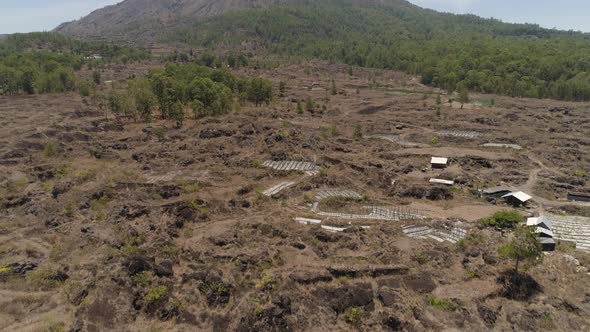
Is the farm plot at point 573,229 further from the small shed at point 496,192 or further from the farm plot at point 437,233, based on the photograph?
the farm plot at point 437,233

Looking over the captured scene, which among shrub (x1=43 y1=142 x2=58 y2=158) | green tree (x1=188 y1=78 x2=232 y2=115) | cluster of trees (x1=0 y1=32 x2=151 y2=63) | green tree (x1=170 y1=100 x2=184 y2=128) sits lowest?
shrub (x1=43 y1=142 x2=58 y2=158)

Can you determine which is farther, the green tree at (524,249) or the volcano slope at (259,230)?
the green tree at (524,249)

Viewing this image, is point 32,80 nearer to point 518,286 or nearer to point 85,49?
point 85,49

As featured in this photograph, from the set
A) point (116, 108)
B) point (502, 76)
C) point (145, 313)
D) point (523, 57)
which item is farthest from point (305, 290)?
point (523, 57)

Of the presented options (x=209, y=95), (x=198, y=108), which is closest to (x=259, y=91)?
(x=209, y=95)

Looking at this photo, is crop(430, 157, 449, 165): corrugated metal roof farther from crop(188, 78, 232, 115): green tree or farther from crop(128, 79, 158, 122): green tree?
crop(128, 79, 158, 122): green tree

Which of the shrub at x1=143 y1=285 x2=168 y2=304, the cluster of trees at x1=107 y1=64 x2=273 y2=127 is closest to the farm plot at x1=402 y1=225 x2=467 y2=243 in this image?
the shrub at x1=143 y1=285 x2=168 y2=304

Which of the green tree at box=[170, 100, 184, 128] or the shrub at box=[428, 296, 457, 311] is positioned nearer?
the shrub at box=[428, 296, 457, 311]

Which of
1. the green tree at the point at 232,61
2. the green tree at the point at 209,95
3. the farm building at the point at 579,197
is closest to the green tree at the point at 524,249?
the farm building at the point at 579,197
